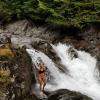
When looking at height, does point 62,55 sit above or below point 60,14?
below

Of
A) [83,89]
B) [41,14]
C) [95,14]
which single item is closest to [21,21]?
[41,14]

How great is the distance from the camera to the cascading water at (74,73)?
15016 millimetres

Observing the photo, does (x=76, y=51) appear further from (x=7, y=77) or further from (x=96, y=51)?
(x=7, y=77)

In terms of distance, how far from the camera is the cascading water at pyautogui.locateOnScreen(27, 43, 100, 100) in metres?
15.0

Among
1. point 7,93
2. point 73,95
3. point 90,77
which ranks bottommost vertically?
point 90,77

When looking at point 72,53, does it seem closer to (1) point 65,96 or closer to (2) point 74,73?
(2) point 74,73

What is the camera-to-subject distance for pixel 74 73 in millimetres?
17312

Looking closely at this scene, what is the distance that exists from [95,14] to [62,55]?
4662 mm

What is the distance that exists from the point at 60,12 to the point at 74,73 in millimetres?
6926

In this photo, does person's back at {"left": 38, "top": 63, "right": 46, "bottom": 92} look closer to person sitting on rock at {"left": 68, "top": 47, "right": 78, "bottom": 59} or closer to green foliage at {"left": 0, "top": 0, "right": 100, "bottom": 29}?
person sitting on rock at {"left": 68, "top": 47, "right": 78, "bottom": 59}

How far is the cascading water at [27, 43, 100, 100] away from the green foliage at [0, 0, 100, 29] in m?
2.65

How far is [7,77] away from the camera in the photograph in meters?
11.0

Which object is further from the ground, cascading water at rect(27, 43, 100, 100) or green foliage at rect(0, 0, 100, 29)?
green foliage at rect(0, 0, 100, 29)

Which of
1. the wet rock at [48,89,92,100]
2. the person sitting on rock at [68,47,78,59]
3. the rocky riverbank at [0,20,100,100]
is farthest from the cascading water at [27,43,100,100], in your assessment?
the wet rock at [48,89,92,100]
